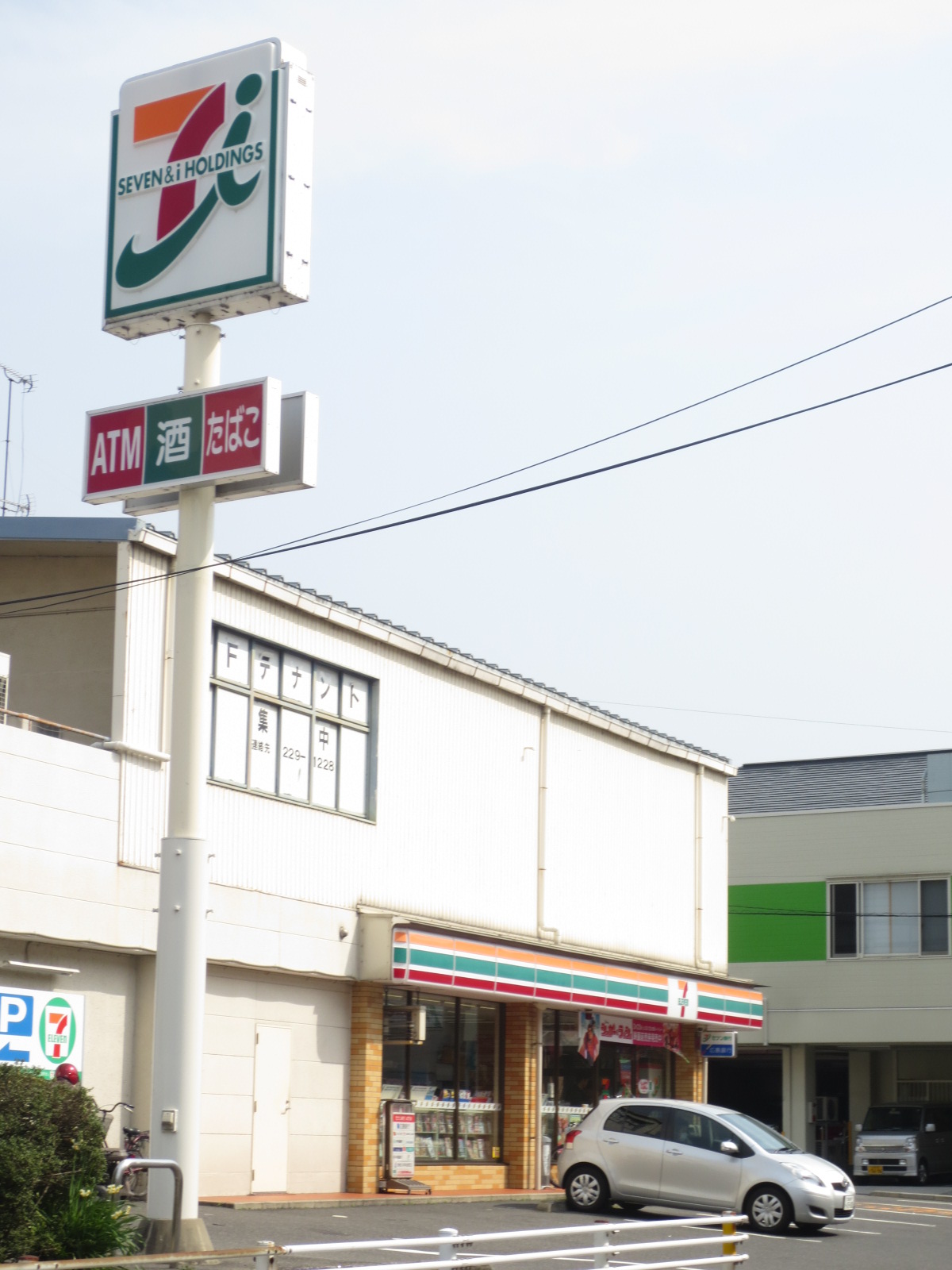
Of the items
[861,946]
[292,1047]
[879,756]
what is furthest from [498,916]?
[879,756]

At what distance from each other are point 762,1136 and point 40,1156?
1203 centimetres

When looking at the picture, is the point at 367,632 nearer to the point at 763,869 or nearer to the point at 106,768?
the point at 106,768

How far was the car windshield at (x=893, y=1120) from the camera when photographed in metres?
→ 38.8

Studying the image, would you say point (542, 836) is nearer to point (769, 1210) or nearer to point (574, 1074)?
point (574, 1074)

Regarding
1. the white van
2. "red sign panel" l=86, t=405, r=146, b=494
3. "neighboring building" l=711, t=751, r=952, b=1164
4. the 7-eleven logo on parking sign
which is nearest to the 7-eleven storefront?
the 7-eleven logo on parking sign

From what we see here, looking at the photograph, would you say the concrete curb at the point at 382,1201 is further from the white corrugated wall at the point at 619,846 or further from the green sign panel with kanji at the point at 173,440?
the green sign panel with kanji at the point at 173,440

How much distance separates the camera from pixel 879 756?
48281 mm

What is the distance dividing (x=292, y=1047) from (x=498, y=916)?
484 centimetres

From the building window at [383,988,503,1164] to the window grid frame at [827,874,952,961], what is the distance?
56.8ft

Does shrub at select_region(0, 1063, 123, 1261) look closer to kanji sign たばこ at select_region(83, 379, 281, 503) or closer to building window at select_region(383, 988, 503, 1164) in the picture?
kanji sign たばこ at select_region(83, 379, 281, 503)

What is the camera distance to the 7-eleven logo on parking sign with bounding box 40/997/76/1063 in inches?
667

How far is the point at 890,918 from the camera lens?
40375 millimetres

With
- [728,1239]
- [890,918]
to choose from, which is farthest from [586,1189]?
[890,918]

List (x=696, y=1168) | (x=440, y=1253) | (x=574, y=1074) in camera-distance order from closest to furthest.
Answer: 1. (x=440, y=1253)
2. (x=696, y=1168)
3. (x=574, y=1074)
